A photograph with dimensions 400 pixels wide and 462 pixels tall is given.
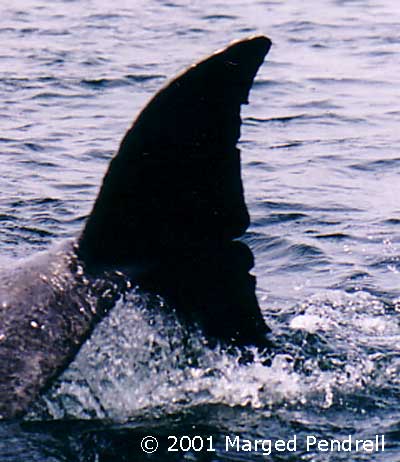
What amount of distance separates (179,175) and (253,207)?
17.4 feet

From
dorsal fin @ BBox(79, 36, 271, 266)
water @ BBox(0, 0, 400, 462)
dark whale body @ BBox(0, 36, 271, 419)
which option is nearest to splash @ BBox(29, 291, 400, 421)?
water @ BBox(0, 0, 400, 462)

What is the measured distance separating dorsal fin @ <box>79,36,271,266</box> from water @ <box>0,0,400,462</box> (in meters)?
0.37

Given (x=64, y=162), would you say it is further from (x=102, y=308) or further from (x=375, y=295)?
(x=102, y=308)

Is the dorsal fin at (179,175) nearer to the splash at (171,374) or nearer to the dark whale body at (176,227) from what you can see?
the dark whale body at (176,227)

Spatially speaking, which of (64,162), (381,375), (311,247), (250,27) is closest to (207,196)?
(381,375)

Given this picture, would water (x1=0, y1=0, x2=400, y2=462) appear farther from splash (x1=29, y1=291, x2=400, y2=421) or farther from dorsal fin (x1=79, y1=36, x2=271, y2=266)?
dorsal fin (x1=79, y1=36, x2=271, y2=266)

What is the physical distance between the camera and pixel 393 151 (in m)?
13.9

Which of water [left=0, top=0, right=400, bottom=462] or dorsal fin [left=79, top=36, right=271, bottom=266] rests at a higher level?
dorsal fin [left=79, top=36, right=271, bottom=266]

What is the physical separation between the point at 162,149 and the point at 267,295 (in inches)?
122

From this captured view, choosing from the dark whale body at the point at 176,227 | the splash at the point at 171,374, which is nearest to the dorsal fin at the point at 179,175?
the dark whale body at the point at 176,227

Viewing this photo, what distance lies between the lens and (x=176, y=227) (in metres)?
6.46

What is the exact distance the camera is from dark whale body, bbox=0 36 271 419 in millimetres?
6250

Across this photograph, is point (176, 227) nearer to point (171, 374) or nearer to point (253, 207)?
point (171, 374)

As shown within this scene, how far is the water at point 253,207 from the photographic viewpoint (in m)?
6.93
